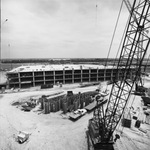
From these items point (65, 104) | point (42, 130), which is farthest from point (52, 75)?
point (42, 130)

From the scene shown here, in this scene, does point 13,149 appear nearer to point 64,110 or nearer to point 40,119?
point 40,119

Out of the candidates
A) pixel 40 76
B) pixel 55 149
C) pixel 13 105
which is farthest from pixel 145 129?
pixel 40 76

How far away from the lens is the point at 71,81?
6378 cm

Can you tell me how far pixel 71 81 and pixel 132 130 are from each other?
46.3 metres

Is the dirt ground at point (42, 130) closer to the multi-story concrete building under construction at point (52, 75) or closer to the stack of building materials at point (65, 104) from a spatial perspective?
the stack of building materials at point (65, 104)

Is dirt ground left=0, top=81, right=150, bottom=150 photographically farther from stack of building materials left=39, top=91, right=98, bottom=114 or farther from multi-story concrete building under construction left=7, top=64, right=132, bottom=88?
multi-story concrete building under construction left=7, top=64, right=132, bottom=88

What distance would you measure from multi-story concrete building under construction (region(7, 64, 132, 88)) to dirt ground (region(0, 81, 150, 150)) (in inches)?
1055

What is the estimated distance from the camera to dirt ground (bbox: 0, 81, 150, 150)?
55.8 ft

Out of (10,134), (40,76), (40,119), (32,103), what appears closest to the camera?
(10,134)

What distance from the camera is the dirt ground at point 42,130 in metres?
17.0

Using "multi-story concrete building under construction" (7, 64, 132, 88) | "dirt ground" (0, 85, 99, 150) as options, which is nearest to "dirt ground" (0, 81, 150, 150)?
"dirt ground" (0, 85, 99, 150)

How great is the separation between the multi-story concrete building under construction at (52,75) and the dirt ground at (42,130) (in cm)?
2679

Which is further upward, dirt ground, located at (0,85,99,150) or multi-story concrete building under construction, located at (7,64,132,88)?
multi-story concrete building under construction, located at (7,64,132,88)

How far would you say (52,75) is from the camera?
59688 mm
